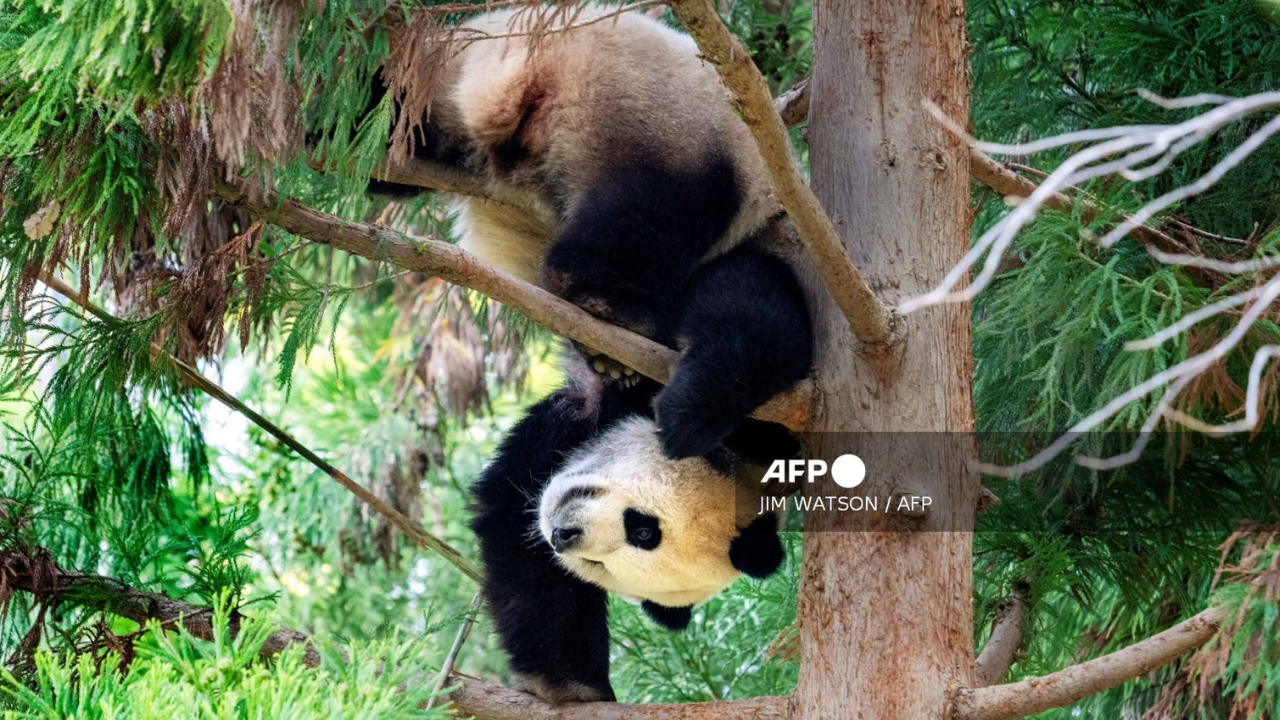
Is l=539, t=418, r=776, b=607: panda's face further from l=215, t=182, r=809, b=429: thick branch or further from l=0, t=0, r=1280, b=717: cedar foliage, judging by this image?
l=215, t=182, r=809, b=429: thick branch

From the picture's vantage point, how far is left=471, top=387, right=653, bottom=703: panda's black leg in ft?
8.87

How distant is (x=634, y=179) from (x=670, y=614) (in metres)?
1.05

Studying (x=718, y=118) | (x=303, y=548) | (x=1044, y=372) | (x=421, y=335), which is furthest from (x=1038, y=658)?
(x=303, y=548)

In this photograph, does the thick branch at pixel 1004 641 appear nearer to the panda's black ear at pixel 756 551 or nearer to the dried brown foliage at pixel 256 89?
the panda's black ear at pixel 756 551

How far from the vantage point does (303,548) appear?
5848 millimetres

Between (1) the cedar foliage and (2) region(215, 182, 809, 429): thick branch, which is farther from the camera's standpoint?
(2) region(215, 182, 809, 429): thick branch

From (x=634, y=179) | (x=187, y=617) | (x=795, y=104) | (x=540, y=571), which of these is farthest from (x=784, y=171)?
(x=187, y=617)

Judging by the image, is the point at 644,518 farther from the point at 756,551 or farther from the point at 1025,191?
the point at 1025,191

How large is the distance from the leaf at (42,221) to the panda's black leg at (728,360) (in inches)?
43.9

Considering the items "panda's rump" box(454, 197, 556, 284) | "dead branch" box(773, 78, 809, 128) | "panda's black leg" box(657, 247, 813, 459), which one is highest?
"dead branch" box(773, 78, 809, 128)

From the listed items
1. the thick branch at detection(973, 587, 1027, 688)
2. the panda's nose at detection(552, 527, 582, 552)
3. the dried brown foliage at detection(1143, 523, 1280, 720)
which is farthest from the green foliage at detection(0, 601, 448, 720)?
the thick branch at detection(973, 587, 1027, 688)

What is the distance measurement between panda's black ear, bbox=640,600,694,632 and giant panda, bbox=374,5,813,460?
60cm

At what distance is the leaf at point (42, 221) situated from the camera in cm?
210

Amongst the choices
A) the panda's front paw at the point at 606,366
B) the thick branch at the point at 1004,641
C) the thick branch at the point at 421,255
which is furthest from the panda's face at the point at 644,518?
the thick branch at the point at 1004,641
